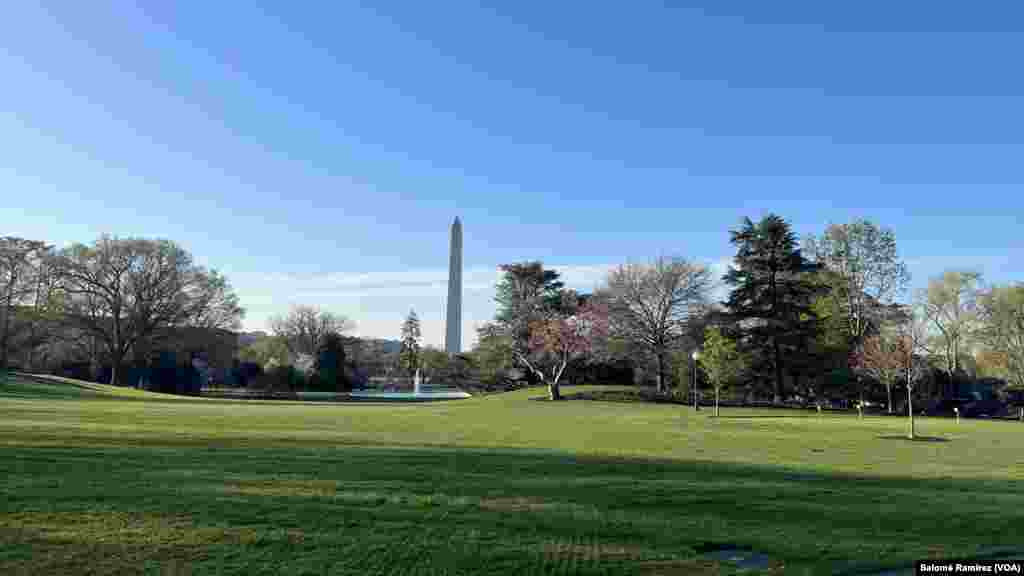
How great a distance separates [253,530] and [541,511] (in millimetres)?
3051

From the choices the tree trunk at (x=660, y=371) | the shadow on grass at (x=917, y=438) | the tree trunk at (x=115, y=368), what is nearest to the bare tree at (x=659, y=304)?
the tree trunk at (x=660, y=371)

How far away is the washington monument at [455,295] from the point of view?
212 ft

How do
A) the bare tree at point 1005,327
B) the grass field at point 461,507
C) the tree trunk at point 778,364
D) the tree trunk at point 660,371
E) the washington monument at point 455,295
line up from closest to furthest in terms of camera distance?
the grass field at point 461,507 < the bare tree at point 1005,327 < the tree trunk at point 660,371 < the tree trunk at point 778,364 < the washington monument at point 455,295

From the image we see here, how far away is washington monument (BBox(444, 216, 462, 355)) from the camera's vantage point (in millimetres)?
64688

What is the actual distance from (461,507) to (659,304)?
155 ft

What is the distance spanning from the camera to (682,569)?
5.23m

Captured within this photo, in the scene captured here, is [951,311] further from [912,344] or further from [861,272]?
[912,344]

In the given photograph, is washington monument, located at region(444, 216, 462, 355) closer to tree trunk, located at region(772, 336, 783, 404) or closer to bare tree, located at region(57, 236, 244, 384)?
bare tree, located at region(57, 236, 244, 384)

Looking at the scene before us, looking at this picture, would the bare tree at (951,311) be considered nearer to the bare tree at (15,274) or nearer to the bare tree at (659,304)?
the bare tree at (659,304)

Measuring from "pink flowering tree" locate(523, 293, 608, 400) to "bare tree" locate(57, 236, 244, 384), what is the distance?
1129 inches

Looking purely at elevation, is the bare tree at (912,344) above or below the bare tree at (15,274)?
below

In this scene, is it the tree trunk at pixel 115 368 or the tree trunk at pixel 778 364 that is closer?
the tree trunk at pixel 778 364

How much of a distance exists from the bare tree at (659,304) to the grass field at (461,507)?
38059mm

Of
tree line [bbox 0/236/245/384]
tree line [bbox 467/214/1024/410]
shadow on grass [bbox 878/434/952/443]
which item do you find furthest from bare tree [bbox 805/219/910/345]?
tree line [bbox 0/236/245/384]
